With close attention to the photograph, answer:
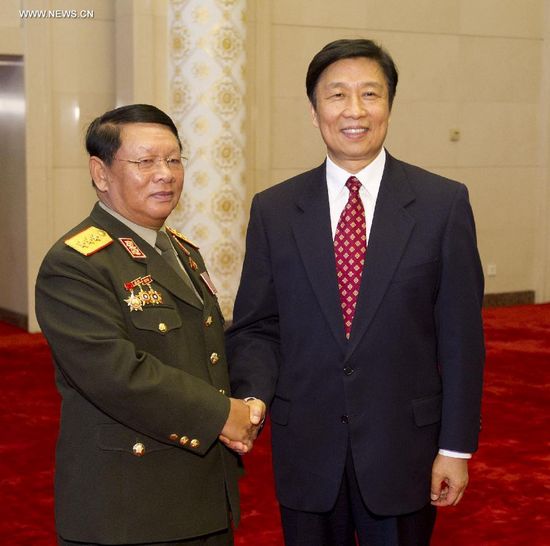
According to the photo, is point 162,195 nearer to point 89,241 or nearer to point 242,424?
point 89,241

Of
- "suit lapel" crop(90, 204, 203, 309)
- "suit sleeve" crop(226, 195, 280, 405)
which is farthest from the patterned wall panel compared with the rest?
"suit lapel" crop(90, 204, 203, 309)

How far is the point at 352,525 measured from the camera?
8.48ft

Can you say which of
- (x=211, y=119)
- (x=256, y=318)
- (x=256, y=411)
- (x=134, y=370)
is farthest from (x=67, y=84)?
(x=134, y=370)

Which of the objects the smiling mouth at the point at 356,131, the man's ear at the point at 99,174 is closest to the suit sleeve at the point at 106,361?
the man's ear at the point at 99,174

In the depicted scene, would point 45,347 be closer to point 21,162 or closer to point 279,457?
point 21,162

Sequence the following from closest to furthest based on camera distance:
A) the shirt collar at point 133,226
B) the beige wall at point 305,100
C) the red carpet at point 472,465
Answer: the shirt collar at point 133,226 < the red carpet at point 472,465 < the beige wall at point 305,100

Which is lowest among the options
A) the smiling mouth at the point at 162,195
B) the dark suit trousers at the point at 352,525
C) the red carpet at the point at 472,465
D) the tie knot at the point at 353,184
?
the red carpet at the point at 472,465

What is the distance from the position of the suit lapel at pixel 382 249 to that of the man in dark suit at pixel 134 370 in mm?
364

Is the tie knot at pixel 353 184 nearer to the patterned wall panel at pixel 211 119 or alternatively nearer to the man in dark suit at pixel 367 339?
the man in dark suit at pixel 367 339

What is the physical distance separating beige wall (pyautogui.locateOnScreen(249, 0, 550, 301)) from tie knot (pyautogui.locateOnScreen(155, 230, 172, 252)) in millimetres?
5692

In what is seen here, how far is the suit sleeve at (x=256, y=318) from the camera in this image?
A: 2557 millimetres

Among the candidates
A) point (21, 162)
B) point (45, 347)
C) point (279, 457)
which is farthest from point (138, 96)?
point (279, 457)

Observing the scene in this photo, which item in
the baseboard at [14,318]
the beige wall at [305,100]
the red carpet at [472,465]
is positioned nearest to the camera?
the red carpet at [472,465]

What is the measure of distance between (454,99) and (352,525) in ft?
23.0
